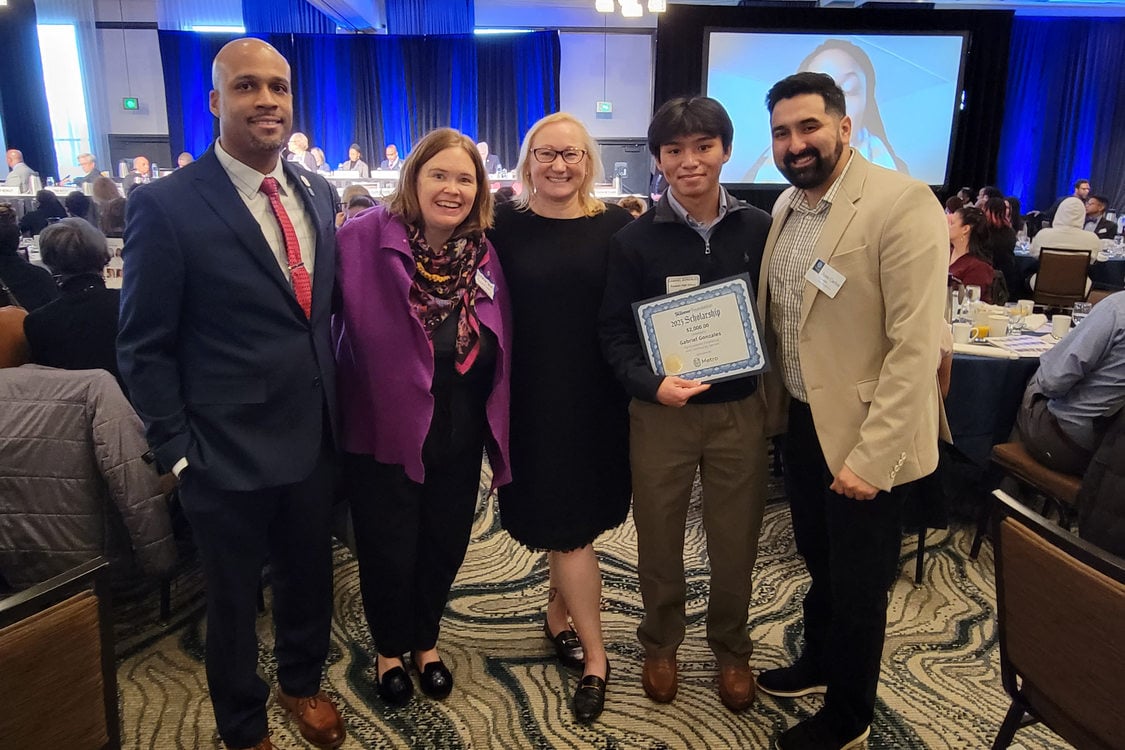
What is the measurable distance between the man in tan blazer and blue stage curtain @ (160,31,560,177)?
456 inches

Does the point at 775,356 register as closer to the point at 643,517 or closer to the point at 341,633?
the point at 643,517

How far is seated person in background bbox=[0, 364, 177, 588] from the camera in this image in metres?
2.19

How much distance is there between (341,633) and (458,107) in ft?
39.1

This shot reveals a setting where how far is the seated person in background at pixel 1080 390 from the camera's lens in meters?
2.56

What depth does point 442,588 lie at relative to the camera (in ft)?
7.28

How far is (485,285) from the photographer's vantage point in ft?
6.25

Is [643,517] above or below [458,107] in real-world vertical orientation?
below

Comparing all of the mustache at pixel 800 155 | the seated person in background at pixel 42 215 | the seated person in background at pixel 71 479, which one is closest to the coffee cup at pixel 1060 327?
the mustache at pixel 800 155

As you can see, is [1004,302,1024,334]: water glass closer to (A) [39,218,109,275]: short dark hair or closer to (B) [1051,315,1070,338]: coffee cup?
(B) [1051,315,1070,338]: coffee cup

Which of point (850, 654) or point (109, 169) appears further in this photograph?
point (109, 169)

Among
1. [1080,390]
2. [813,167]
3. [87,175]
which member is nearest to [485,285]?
[813,167]

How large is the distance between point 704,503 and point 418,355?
894mm

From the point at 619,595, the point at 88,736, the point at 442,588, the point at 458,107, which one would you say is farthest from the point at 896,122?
the point at 88,736

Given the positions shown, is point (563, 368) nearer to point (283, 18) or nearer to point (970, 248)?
point (970, 248)
